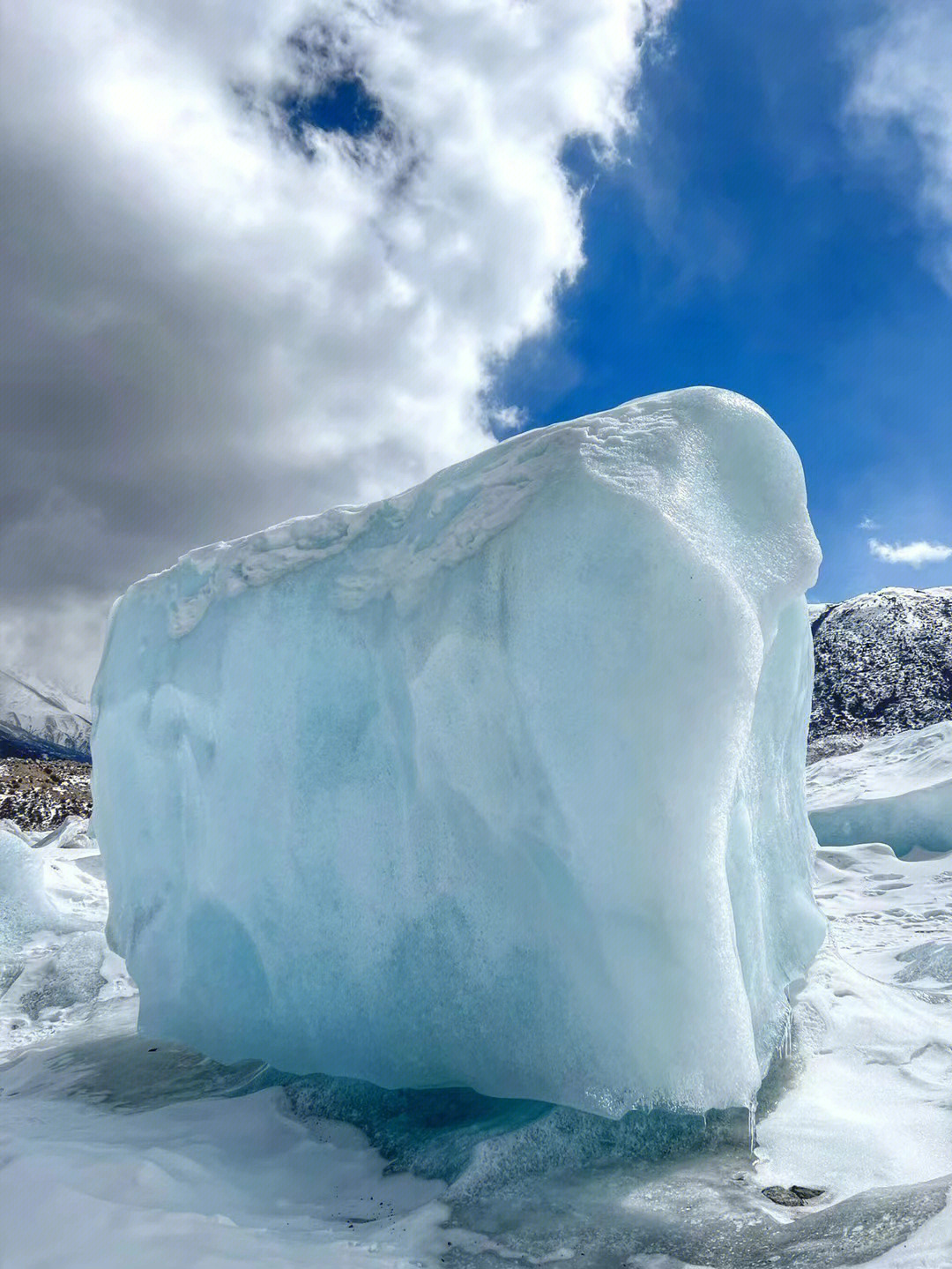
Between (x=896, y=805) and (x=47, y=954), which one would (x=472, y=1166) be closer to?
(x=47, y=954)

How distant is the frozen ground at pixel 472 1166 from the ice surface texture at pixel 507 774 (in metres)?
0.28

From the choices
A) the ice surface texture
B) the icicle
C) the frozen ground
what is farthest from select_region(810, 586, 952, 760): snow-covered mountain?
the ice surface texture

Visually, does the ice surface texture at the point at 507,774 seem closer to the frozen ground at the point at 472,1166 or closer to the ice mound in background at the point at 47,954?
the frozen ground at the point at 472,1166

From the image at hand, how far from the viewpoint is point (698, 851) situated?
391 cm

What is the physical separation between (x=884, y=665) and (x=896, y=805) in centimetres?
8590

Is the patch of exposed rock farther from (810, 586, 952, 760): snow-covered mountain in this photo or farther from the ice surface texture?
(810, 586, 952, 760): snow-covered mountain

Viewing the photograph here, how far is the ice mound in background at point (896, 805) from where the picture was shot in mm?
13672

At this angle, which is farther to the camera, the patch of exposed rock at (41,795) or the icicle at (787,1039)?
the patch of exposed rock at (41,795)

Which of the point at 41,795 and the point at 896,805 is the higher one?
the point at 41,795

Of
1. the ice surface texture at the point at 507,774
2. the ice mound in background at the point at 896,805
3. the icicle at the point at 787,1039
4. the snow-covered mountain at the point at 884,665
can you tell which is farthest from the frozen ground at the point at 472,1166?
the snow-covered mountain at the point at 884,665

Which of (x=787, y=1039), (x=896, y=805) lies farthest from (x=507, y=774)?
(x=896, y=805)

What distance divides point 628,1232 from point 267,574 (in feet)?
13.2

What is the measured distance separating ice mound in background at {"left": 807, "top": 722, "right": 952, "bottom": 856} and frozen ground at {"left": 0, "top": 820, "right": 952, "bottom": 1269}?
849 centimetres

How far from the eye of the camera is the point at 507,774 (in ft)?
14.4
